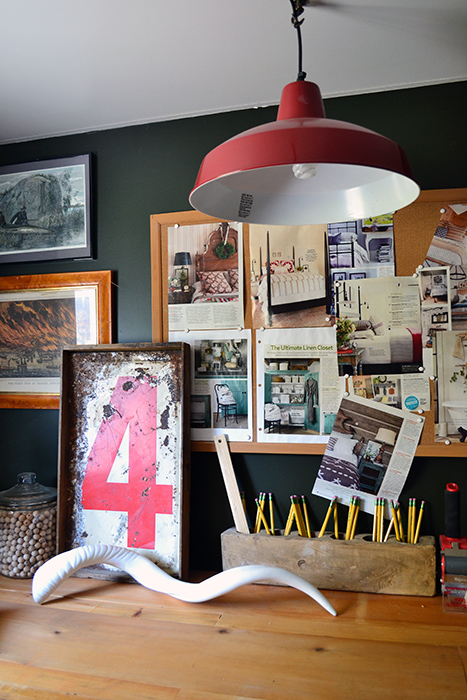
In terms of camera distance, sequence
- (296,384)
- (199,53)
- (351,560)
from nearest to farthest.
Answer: (199,53), (351,560), (296,384)

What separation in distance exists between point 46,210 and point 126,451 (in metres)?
1.00

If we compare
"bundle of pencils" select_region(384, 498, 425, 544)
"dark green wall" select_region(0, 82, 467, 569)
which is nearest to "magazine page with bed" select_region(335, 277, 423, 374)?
"dark green wall" select_region(0, 82, 467, 569)

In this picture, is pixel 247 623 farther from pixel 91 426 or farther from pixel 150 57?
pixel 150 57

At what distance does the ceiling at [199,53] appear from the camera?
4.51ft

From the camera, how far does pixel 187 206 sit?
199 cm

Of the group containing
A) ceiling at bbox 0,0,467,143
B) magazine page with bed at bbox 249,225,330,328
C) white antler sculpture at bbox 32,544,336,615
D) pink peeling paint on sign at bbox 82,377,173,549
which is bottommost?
white antler sculpture at bbox 32,544,336,615

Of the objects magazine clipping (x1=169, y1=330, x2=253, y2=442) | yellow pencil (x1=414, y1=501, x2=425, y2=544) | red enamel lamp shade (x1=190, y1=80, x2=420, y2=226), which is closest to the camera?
red enamel lamp shade (x1=190, y1=80, x2=420, y2=226)

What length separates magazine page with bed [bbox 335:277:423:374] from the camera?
1785 mm

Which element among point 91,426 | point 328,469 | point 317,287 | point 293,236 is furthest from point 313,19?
point 91,426

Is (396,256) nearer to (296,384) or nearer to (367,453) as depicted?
(296,384)

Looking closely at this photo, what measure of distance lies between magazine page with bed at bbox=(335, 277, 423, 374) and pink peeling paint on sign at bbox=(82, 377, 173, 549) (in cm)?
71

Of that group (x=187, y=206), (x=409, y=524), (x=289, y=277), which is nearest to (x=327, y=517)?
(x=409, y=524)

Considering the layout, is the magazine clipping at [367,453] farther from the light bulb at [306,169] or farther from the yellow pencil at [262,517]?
the light bulb at [306,169]

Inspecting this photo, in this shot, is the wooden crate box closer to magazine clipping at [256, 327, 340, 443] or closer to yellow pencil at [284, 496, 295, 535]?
yellow pencil at [284, 496, 295, 535]
